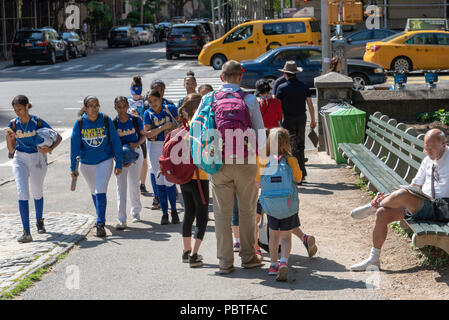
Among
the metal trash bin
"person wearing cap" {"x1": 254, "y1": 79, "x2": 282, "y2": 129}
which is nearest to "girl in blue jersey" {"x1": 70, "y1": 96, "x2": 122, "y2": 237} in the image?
"person wearing cap" {"x1": 254, "y1": 79, "x2": 282, "y2": 129}

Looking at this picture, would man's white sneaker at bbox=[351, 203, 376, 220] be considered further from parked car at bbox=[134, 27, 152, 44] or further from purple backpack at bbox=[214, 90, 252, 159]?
parked car at bbox=[134, 27, 152, 44]

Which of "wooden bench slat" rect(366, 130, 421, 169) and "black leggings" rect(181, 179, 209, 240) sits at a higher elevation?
"wooden bench slat" rect(366, 130, 421, 169)

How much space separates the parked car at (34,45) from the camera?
4081 cm

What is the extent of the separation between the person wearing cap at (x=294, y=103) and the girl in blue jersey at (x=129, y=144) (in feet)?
8.52

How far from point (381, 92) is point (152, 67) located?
81.0ft

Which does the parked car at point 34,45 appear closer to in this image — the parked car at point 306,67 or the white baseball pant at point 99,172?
the parked car at point 306,67

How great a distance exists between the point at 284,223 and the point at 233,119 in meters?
1.11

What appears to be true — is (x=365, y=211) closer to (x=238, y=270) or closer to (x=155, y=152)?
(x=238, y=270)

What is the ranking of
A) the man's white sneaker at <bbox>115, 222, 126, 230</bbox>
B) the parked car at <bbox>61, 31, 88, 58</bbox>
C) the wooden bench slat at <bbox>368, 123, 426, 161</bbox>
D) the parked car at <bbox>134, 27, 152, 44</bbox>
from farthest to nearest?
1. the parked car at <bbox>134, 27, 152, 44</bbox>
2. the parked car at <bbox>61, 31, 88, 58</bbox>
3. the man's white sneaker at <bbox>115, 222, 126, 230</bbox>
4. the wooden bench slat at <bbox>368, 123, 426, 161</bbox>

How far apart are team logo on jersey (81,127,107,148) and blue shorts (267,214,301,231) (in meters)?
2.91

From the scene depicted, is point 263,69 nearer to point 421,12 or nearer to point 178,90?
A: point 178,90

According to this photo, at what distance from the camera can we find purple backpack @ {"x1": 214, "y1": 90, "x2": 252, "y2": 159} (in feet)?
23.4

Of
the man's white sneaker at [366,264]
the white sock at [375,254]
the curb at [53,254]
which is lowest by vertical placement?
the curb at [53,254]

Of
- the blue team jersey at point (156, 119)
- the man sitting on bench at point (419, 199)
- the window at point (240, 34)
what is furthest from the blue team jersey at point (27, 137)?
the window at point (240, 34)
